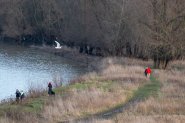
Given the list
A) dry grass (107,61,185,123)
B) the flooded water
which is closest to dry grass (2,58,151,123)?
dry grass (107,61,185,123)

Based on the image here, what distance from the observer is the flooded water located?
3317 cm

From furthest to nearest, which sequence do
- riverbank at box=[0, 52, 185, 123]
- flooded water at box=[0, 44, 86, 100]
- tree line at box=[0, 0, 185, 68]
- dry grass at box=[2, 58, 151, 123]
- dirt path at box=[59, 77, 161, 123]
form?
tree line at box=[0, 0, 185, 68]
flooded water at box=[0, 44, 86, 100]
dry grass at box=[2, 58, 151, 123]
riverbank at box=[0, 52, 185, 123]
dirt path at box=[59, 77, 161, 123]

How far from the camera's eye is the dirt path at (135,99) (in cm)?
1962

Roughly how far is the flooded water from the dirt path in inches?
249

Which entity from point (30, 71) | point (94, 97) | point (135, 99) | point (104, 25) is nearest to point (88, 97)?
point (94, 97)

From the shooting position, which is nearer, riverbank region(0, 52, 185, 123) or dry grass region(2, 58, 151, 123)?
riverbank region(0, 52, 185, 123)

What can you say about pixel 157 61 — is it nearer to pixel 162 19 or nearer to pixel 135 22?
pixel 162 19

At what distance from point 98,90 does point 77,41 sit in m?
38.6

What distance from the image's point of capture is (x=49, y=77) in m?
38.8

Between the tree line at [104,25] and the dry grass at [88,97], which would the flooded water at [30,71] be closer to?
the dry grass at [88,97]

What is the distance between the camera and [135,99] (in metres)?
23.9

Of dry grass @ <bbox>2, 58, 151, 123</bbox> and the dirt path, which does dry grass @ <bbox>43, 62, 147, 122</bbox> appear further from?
the dirt path

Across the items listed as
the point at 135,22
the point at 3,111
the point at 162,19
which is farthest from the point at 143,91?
the point at 135,22

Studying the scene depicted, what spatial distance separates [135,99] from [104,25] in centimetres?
3167
